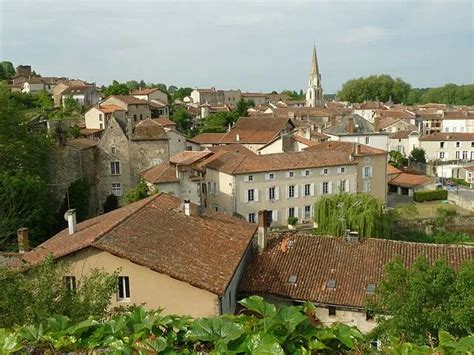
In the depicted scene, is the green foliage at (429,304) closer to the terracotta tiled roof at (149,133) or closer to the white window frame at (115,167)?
the terracotta tiled roof at (149,133)

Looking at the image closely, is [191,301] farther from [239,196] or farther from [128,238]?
[239,196]

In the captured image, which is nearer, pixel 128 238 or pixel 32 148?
pixel 128 238

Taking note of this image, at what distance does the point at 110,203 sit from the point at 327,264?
69.9 ft

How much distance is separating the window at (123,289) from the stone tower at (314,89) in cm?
10981

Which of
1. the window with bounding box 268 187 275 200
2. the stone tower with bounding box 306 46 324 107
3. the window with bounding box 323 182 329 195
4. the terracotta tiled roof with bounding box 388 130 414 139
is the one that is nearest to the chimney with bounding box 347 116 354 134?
the window with bounding box 323 182 329 195

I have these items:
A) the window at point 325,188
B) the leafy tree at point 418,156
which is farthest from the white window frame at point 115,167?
the leafy tree at point 418,156

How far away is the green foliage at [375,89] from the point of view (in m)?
139

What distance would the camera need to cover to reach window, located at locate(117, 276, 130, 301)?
1445 cm

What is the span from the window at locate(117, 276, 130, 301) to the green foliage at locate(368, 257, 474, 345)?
715 centimetres

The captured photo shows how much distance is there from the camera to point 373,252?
65.5 ft

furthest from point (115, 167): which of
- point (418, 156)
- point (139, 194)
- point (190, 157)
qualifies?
point (418, 156)

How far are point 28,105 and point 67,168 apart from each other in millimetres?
38416

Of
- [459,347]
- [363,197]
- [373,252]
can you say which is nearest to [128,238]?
[373,252]

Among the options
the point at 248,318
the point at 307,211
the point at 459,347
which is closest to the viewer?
the point at 459,347
